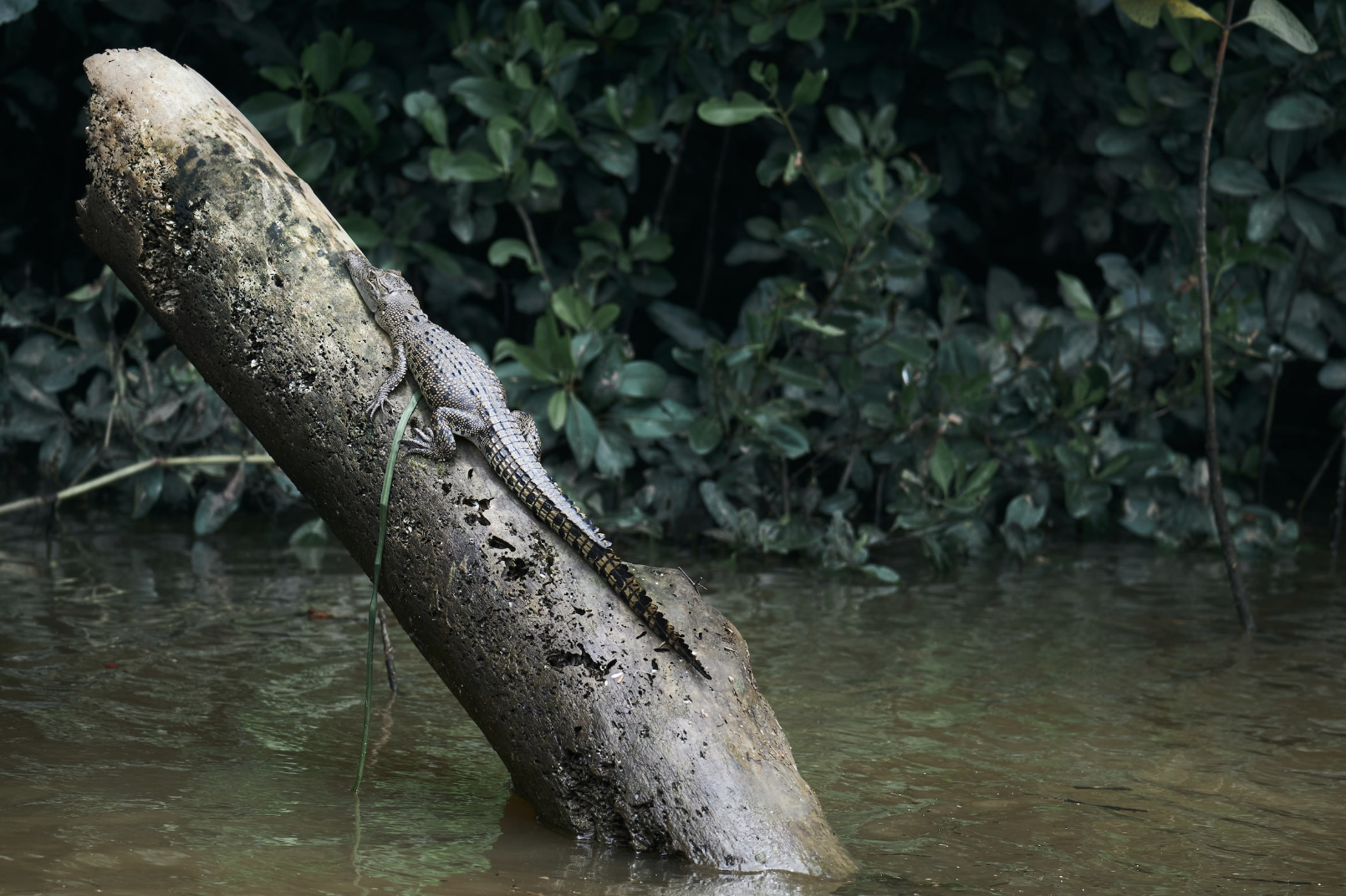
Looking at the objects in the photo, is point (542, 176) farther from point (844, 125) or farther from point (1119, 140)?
point (1119, 140)

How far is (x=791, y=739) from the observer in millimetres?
3775

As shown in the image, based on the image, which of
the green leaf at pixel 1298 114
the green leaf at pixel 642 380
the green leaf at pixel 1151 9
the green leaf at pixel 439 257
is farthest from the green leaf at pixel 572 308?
the green leaf at pixel 1298 114

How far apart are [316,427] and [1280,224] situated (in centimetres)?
596

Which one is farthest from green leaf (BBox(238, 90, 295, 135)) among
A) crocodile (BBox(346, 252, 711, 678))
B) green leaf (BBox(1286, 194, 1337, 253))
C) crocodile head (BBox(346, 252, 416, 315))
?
green leaf (BBox(1286, 194, 1337, 253))

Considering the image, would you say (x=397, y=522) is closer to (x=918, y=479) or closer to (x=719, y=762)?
(x=719, y=762)

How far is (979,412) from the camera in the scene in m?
6.38

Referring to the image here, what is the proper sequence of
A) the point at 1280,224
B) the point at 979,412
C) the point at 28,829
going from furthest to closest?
the point at 1280,224, the point at 979,412, the point at 28,829

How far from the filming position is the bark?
281 centimetres

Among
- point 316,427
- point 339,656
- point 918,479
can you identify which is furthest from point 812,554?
point 316,427

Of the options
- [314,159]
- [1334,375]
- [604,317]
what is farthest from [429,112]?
[1334,375]

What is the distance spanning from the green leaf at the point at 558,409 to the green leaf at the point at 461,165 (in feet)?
4.04

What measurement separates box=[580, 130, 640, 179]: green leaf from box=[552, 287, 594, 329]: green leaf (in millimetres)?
851

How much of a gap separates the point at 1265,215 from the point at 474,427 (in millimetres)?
4659

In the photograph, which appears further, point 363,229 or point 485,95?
point 363,229
